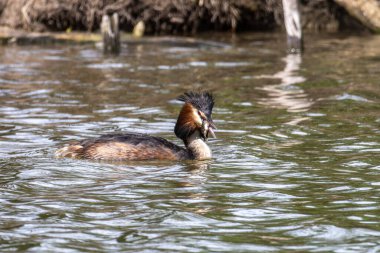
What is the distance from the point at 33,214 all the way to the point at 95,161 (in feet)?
8.82

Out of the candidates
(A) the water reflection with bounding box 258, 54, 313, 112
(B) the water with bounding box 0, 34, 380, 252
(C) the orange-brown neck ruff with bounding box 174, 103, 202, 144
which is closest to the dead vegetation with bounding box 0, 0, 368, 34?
(B) the water with bounding box 0, 34, 380, 252

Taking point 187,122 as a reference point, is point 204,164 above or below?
below

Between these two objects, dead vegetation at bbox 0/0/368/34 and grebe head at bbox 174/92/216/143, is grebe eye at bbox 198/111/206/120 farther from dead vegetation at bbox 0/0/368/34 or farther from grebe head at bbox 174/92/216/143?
dead vegetation at bbox 0/0/368/34

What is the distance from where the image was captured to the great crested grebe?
11266 mm

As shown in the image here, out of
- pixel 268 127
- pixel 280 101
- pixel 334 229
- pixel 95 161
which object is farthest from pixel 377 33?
pixel 334 229

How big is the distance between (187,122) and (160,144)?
544 mm

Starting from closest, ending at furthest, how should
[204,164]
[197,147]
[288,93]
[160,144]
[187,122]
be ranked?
[204,164] < [160,144] < [197,147] < [187,122] < [288,93]

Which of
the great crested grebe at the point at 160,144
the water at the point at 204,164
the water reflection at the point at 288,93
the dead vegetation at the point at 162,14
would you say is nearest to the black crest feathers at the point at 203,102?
the great crested grebe at the point at 160,144

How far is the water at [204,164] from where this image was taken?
784 centimetres

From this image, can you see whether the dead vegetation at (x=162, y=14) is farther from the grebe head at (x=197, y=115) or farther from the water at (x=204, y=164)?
the grebe head at (x=197, y=115)

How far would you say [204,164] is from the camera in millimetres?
11234

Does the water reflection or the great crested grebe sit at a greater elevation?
the great crested grebe

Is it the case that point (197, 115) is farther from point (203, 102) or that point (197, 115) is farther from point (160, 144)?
point (160, 144)

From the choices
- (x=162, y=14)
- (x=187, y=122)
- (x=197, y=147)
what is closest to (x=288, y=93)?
(x=187, y=122)
